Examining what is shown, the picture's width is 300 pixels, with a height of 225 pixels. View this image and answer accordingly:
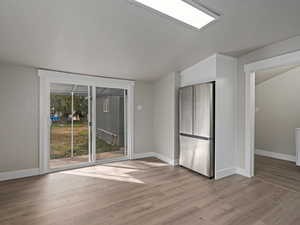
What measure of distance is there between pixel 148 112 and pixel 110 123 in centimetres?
113

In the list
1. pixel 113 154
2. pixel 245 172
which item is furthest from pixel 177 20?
pixel 113 154

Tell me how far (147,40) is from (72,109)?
2.31 metres

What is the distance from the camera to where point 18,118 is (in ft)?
10.2

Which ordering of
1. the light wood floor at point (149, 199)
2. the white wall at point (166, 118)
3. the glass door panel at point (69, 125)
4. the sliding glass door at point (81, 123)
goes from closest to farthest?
the light wood floor at point (149, 199), the sliding glass door at point (81, 123), the glass door panel at point (69, 125), the white wall at point (166, 118)

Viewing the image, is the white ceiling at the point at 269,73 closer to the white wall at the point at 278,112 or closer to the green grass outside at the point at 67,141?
the white wall at the point at 278,112

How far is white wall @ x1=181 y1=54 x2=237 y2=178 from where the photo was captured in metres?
3.17

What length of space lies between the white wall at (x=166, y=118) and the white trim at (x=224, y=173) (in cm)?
108

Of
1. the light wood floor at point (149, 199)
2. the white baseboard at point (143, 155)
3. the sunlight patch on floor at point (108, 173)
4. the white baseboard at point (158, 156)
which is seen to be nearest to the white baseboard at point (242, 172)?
the light wood floor at point (149, 199)

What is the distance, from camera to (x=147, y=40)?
8.48ft

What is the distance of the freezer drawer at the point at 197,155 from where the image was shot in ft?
10.3

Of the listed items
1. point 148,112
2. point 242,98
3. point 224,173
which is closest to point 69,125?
point 148,112

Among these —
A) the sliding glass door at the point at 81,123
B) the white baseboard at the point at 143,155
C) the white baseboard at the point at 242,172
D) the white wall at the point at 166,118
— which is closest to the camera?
the white baseboard at the point at 242,172

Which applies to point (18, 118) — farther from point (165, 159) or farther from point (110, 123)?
point (165, 159)

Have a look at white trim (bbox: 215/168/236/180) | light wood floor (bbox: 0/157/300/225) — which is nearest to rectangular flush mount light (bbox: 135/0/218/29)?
light wood floor (bbox: 0/157/300/225)
